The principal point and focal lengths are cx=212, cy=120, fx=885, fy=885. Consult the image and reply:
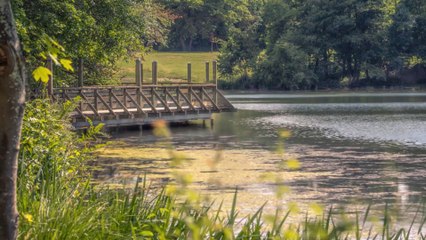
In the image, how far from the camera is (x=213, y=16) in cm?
12275

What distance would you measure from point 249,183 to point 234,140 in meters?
12.8

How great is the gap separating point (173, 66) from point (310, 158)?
83434mm

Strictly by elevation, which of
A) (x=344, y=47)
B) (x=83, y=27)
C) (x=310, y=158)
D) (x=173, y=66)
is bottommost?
(x=173, y=66)

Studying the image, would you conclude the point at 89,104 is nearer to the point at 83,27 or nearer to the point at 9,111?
the point at 83,27

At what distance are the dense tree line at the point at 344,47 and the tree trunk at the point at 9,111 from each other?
Answer: 8194 cm

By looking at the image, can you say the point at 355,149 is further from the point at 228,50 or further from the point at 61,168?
the point at 228,50

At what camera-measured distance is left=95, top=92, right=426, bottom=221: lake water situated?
17.5 metres

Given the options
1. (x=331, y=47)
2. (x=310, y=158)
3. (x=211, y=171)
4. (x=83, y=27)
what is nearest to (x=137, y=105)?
(x=83, y=27)

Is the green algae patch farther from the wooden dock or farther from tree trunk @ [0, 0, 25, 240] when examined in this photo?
tree trunk @ [0, 0, 25, 240]

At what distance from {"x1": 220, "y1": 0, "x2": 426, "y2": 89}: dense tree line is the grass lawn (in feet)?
37.2

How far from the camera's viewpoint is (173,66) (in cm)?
10806

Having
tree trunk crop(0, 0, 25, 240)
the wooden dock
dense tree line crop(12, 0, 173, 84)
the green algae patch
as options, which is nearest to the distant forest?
the wooden dock

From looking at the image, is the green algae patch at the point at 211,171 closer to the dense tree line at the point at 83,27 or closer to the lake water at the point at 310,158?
the lake water at the point at 310,158

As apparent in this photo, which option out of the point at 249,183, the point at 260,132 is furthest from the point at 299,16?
the point at 249,183
